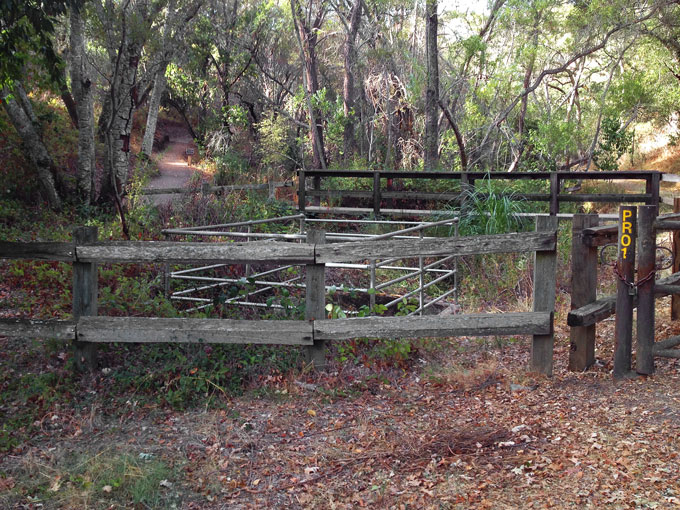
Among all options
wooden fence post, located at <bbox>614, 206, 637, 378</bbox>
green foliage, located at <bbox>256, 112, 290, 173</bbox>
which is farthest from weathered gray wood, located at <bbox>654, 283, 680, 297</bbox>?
green foliage, located at <bbox>256, 112, 290, 173</bbox>

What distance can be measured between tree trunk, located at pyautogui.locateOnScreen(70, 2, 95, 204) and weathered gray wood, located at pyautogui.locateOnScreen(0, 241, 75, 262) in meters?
7.41

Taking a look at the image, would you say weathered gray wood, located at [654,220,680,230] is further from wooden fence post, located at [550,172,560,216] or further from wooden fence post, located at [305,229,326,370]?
wooden fence post, located at [550,172,560,216]

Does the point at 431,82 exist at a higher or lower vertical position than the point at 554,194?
higher

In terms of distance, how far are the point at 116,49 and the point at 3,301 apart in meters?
6.84

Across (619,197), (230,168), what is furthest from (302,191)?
(619,197)

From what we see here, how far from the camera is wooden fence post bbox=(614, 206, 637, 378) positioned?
5465 mm

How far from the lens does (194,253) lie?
5.57m

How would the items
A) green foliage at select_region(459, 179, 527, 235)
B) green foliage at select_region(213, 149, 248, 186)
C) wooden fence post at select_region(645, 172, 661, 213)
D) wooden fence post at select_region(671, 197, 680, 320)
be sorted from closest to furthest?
wooden fence post at select_region(671, 197, 680, 320) < green foliage at select_region(459, 179, 527, 235) < wooden fence post at select_region(645, 172, 661, 213) < green foliage at select_region(213, 149, 248, 186)

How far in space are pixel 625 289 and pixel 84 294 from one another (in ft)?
15.7

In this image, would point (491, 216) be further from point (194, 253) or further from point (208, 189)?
point (194, 253)

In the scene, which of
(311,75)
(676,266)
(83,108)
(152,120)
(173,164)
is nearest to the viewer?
(676,266)

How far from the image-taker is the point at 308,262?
5551mm

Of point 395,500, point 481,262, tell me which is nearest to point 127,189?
point 481,262

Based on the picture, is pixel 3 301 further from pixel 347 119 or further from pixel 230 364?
pixel 347 119
